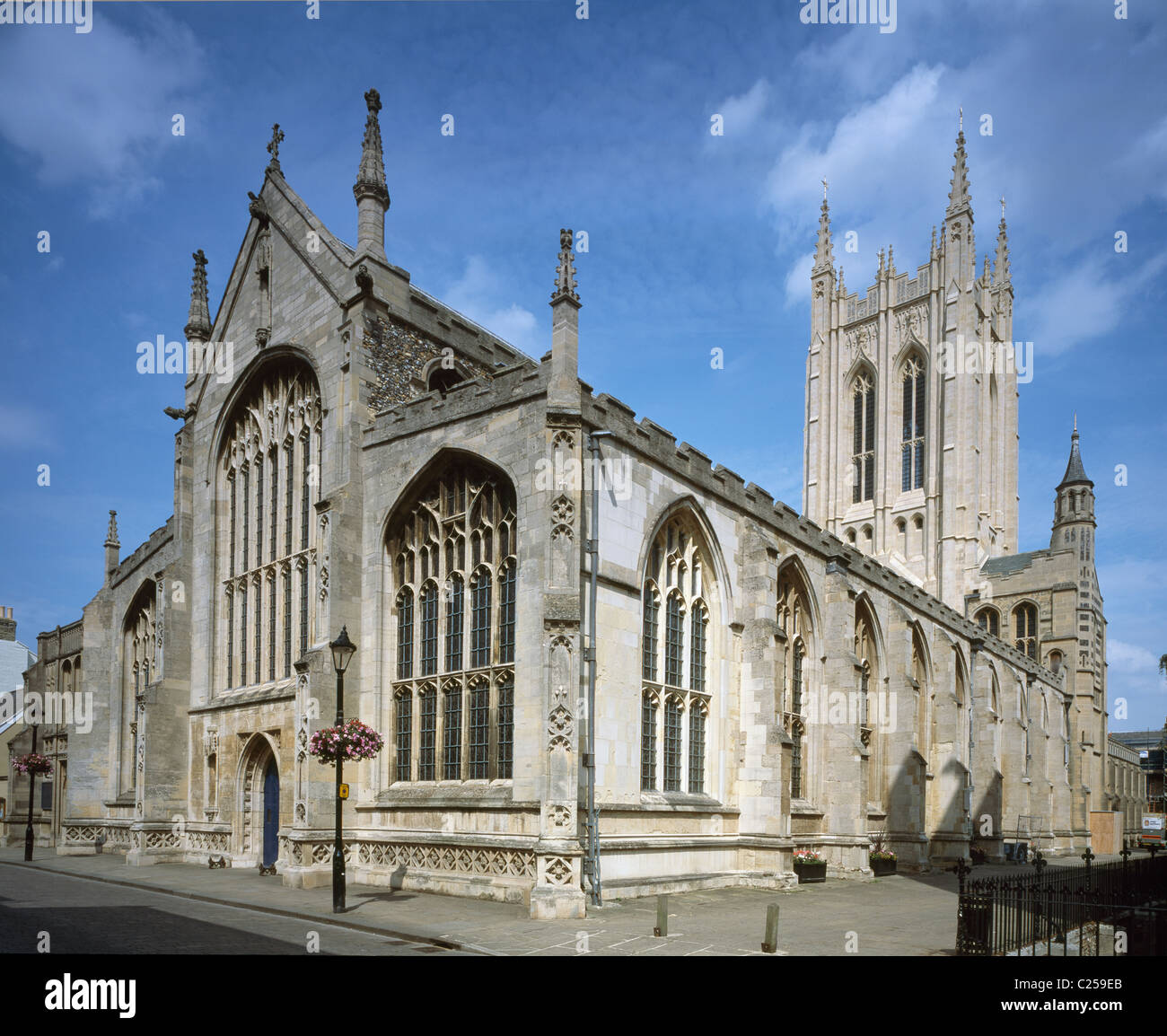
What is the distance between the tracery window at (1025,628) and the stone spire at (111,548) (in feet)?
171

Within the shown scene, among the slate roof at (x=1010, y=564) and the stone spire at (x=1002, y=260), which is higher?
the stone spire at (x=1002, y=260)

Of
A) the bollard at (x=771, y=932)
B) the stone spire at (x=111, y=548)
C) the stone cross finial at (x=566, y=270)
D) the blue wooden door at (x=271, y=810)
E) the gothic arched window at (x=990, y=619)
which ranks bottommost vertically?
the blue wooden door at (x=271, y=810)

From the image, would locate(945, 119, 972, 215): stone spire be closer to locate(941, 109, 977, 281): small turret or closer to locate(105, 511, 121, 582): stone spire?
locate(941, 109, 977, 281): small turret

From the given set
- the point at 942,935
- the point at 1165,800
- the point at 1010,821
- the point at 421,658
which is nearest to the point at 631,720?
the point at 421,658

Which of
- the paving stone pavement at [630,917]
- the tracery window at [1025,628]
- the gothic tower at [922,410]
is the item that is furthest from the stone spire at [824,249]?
the paving stone pavement at [630,917]

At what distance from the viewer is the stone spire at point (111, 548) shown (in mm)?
37969

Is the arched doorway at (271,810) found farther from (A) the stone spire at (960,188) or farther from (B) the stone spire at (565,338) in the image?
(A) the stone spire at (960,188)

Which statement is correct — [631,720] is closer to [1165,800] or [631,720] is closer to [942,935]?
[942,935]

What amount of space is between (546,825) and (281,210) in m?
19.2

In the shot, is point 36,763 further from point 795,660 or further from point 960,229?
point 960,229

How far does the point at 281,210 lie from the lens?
93.8ft

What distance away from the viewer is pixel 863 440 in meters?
79.2

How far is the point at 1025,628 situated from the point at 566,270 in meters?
53.7

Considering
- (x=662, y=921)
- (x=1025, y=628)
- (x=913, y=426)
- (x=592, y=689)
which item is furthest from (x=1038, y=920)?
(x=913, y=426)
